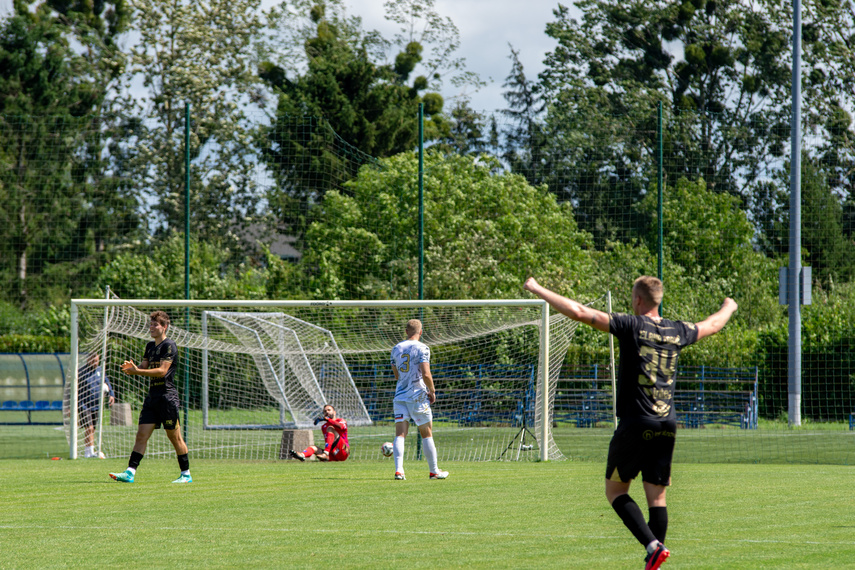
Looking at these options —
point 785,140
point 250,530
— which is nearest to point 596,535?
point 250,530

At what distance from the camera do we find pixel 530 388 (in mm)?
19109

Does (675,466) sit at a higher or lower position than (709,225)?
lower

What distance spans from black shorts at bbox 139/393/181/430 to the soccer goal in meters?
3.61

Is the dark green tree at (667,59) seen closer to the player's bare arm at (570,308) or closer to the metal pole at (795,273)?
the metal pole at (795,273)

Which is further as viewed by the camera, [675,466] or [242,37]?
[242,37]

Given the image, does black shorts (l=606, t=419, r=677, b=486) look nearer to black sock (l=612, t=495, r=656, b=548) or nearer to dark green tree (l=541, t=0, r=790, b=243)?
black sock (l=612, t=495, r=656, b=548)

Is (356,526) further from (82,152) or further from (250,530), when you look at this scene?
(82,152)

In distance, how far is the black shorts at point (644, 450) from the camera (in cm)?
588

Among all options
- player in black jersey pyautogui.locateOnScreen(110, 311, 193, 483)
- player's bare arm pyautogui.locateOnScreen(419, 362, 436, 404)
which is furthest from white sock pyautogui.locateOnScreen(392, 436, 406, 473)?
player in black jersey pyautogui.locateOnScreen(110, 311, 193, 483)

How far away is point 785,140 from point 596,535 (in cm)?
1443

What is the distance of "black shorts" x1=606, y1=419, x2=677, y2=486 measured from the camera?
5879 mm

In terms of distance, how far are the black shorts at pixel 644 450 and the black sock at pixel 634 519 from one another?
13cm

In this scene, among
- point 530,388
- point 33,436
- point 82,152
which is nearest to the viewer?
point 530,388

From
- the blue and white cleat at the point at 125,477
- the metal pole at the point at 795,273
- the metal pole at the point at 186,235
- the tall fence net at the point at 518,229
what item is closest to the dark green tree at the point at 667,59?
the tall fence net at the point at 518,229
